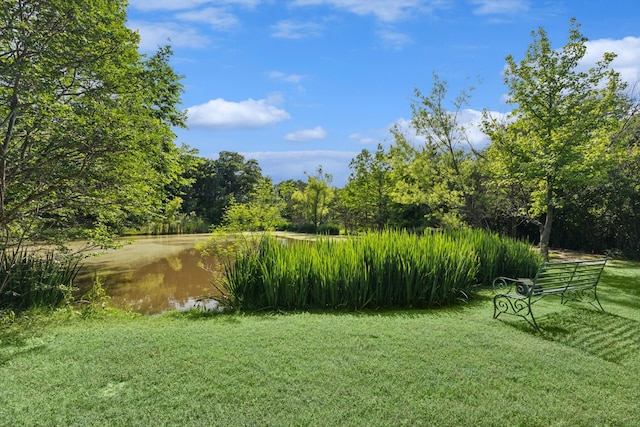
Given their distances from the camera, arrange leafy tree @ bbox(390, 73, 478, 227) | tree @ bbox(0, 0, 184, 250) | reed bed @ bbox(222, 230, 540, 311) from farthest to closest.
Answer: leafy tree @ bbox(390, 73, 478, 227), reed bed @ bbox(222, 230, 540, 311), tree @ bbox(0, 0, 184, 250)

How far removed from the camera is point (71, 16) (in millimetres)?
4449

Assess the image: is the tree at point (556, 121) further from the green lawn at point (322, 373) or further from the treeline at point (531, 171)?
the green lawn at point (322, 373)

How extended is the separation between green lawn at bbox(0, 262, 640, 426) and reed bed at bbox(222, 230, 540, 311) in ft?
2.87

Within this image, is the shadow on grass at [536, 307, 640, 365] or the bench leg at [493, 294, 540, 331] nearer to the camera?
the shadow on grass at [536, 307, 640, 365]

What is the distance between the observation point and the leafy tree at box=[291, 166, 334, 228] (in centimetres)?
2636

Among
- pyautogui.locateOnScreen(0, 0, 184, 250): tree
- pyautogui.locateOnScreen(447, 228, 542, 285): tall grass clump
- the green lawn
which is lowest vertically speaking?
the green lawn

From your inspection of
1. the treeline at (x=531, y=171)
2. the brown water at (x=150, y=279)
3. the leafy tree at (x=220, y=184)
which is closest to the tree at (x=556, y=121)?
the treeline at (x=531, y=171)

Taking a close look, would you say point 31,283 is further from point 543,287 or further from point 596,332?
point 596,332

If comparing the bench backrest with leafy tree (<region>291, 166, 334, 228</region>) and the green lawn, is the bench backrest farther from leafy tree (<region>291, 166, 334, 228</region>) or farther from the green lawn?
leafy tree (<region>291, 166, 334, 228</region>)

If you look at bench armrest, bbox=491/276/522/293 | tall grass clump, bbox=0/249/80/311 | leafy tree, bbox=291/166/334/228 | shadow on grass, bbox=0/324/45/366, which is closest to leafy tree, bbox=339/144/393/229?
leafy tree, bbox=291/166/334/228

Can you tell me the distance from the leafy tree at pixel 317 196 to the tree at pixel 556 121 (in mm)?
17448

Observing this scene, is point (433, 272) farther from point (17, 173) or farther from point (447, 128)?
point (447, 128)

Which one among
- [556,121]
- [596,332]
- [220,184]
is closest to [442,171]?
[556,121]

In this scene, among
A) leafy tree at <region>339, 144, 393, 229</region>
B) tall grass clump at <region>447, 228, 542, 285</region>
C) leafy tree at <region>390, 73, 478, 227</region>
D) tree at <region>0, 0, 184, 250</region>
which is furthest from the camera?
leafy tree at <region>339, 144, 393, 229</region>
